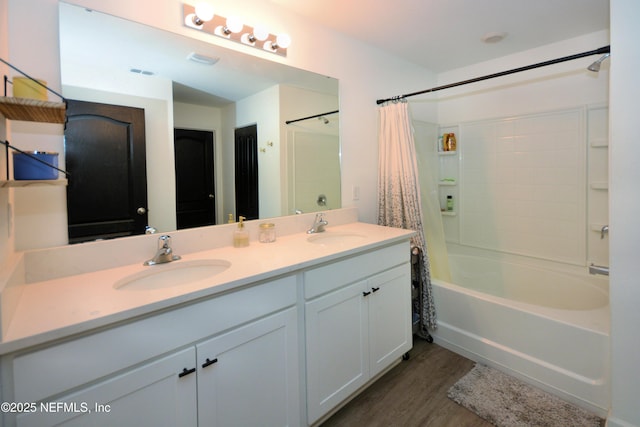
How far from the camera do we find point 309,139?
2.13 m

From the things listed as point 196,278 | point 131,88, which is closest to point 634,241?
point 196,278

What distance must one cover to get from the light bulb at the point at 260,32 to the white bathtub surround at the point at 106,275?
3.54 ft

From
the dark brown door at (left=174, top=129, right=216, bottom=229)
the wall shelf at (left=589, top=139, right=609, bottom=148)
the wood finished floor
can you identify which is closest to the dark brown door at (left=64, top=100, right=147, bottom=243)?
the dark brown door at (left=174, top=129, right=216, bottom=229)

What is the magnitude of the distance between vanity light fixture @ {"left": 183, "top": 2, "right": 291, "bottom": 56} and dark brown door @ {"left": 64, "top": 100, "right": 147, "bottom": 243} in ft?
1.85

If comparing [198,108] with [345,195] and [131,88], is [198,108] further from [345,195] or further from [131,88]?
[345,195]

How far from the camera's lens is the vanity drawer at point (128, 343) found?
77 cm

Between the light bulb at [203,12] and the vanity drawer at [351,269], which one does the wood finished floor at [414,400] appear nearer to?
the vanity drawer at [351,269]

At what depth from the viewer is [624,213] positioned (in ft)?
4.49

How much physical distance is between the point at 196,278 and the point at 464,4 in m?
2.25

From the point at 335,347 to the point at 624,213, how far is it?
1.48 m

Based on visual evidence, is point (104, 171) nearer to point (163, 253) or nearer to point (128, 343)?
point (163, 253)

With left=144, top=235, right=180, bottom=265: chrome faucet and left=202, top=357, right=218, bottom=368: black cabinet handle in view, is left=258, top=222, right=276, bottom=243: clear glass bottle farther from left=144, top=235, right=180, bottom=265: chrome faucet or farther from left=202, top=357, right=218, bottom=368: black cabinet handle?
left=202, top=357, right=218, bottom=368: black cabinet handle

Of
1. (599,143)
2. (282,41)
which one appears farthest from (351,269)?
(599,143)

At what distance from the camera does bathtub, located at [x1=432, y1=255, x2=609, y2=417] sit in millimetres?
1617
